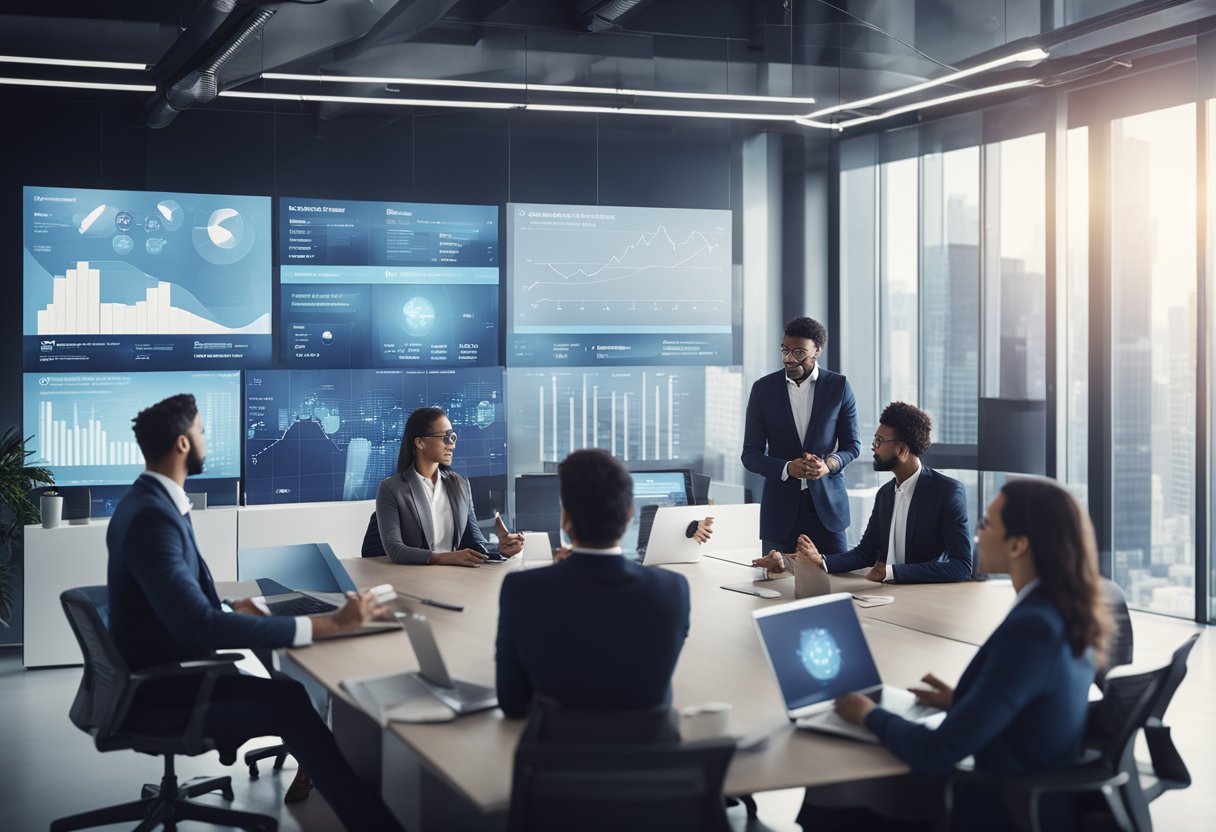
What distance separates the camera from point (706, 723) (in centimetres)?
259

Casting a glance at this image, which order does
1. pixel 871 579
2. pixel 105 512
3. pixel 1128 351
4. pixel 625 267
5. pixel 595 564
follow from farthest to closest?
pixel 625 267 < pixel 1128 351 < pixel 105 512 < pixel 871 579 < pixel 595 564

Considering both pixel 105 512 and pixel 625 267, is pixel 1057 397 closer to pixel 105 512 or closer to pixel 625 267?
pixel 625 267

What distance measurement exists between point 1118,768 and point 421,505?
10.4ft

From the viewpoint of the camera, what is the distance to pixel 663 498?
23.0 ft

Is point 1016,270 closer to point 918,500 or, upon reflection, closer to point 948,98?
point 948,98

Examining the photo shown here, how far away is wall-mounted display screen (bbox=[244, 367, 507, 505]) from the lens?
7012mm

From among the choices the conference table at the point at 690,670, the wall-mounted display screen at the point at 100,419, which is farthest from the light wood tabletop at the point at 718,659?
the wall-mounted display screen at the point at 100,419

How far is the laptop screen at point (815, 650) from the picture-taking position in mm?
2645

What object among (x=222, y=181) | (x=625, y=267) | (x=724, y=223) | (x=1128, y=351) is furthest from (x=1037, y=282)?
(x=222, y=181)

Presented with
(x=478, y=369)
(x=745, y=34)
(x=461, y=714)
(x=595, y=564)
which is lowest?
(x=461, y=714)

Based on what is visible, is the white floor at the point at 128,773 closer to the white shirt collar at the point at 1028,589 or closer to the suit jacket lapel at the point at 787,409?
the suit jacket lapel at the point at 787,409

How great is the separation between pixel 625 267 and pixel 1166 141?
3.45m

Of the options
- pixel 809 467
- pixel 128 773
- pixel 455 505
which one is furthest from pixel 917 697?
pixel 128 773

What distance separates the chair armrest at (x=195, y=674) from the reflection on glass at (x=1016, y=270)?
5490mm
